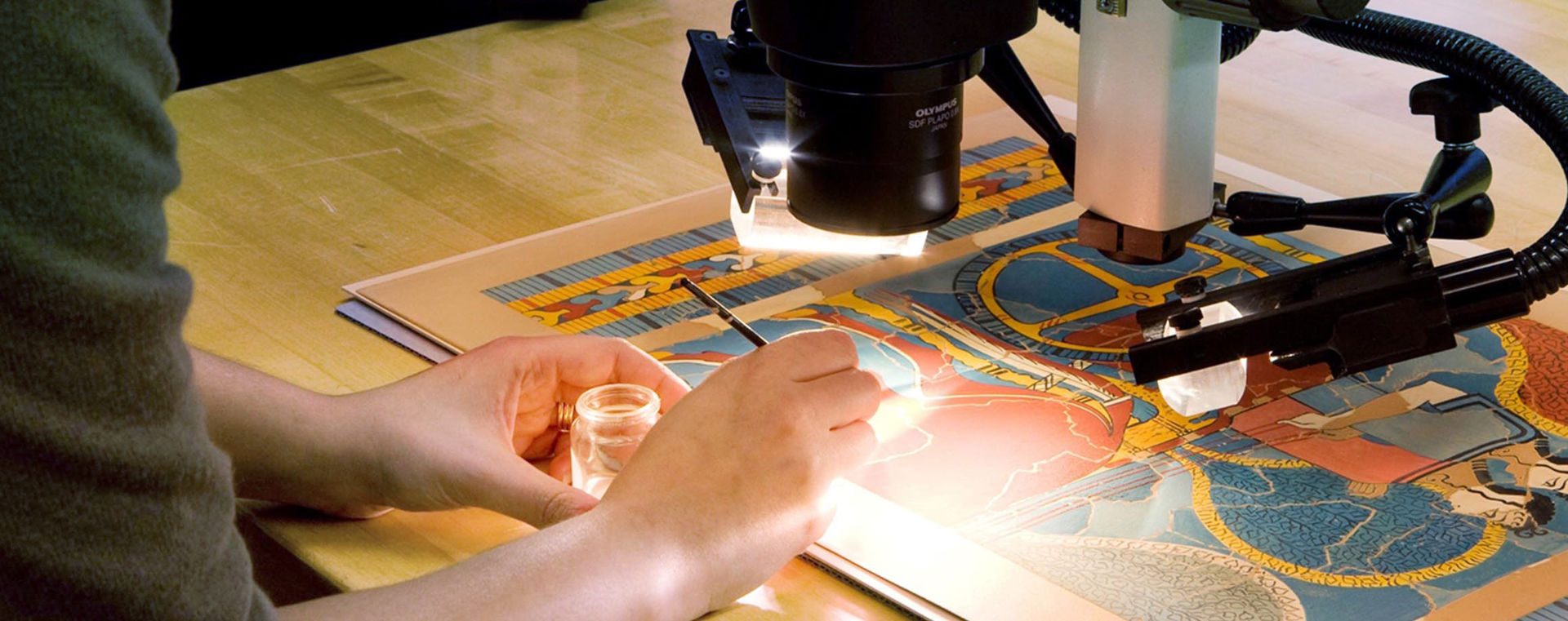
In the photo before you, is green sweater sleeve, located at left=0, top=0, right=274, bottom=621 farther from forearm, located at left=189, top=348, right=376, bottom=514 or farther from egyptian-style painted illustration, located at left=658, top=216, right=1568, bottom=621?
egyptian-style painted illustration, located at left=658, top=216, right=1568, bottom=621

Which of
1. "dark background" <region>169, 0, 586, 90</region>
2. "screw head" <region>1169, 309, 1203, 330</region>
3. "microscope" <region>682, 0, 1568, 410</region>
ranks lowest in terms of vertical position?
"dark background" <region>169, 0, 586, 90</region>

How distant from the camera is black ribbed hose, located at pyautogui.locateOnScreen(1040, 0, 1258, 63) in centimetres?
107

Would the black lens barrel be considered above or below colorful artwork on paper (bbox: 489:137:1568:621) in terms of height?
above

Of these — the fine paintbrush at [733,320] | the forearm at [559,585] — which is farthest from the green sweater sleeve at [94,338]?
the fine paintbrush at [733,320]

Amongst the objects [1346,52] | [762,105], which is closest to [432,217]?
[762,105]

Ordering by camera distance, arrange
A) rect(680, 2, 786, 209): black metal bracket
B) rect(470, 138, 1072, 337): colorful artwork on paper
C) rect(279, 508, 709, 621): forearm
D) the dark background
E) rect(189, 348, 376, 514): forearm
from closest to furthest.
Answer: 1. rect(279, 508, 709, 621): forearm
2. rect(189, 348, 376, 514): forearm
3. rect(680, 2, 786, 209): black metal bracket
4. rect(470, 138, 1072, 337): colorful artwork on paper
5. the dark background

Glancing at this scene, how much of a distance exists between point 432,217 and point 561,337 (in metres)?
0.42

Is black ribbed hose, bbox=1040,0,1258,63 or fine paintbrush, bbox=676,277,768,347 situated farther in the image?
black ribbed hose, bbox=1040,0,1258,63

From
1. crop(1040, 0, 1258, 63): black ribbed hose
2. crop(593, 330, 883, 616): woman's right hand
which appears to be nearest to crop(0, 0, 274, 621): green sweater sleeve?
crop(593, 330, 883, 616): woman's right hand

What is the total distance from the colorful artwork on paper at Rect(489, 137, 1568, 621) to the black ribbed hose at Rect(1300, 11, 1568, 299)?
0.10 metres

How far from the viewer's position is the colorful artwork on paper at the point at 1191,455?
32.0 inches

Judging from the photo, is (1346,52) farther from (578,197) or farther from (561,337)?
(561,337)

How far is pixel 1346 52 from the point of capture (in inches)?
63.9

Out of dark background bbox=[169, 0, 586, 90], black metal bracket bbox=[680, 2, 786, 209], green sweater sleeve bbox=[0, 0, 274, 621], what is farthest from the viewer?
dark background bbox=[169, 0, 586, 90]
